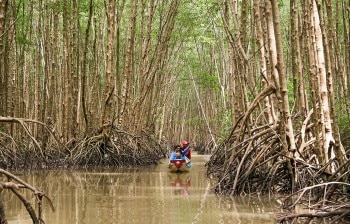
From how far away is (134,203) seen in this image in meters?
6.62

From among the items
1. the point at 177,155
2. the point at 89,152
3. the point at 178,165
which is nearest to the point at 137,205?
the point at 178,165

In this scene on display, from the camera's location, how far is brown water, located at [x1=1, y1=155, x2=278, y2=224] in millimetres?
5398

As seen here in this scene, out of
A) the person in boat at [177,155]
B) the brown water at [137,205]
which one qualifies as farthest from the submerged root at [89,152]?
the brown water at [137,205]

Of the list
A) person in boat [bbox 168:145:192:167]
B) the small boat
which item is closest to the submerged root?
person in boat [bbox 168:145:192:167]

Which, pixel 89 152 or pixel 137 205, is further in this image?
pixel 89 152

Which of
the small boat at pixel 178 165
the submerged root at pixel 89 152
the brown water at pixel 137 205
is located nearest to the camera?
the brown water at pixel 137 205

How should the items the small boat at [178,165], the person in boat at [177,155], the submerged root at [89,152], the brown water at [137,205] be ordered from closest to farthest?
the brown water at [137,205]
the submerged root at [89,152]
the small boat at [178,165]
the person in boat at [177,155]

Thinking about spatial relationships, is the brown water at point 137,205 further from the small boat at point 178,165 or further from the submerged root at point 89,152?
the small boat at point 178,165

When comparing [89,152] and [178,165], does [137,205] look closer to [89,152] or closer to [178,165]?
[178,165]

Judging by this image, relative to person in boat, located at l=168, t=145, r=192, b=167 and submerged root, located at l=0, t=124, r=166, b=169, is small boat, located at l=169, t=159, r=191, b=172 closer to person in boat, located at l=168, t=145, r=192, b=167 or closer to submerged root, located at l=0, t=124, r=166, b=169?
person in boat, located at l=168, t=145, r=192, b=167

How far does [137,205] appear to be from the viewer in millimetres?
Result: 6422

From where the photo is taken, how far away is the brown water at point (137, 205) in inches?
213

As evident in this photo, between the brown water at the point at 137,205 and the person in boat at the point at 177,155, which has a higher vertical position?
the person in boat at the point at 177,155

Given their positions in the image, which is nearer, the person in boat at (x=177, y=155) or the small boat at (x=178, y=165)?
the small boat at (x=178, y=165)
